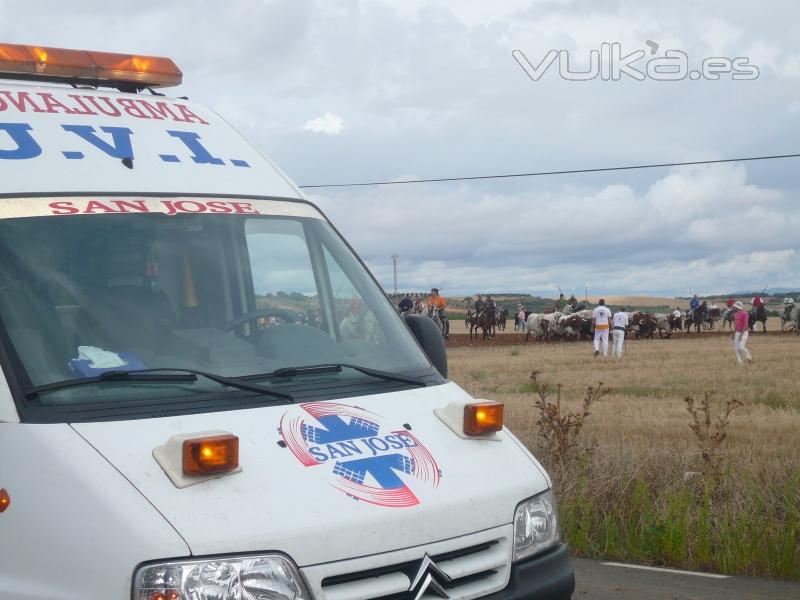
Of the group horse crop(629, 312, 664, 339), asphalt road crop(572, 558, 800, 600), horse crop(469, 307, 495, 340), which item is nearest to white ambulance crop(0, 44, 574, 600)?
asphalt road crop(572, 558, 800, 600)

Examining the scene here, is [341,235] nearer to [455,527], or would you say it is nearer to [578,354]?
[455,527]

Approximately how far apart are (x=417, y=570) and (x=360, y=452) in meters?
0.45

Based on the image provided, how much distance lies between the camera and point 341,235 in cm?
552

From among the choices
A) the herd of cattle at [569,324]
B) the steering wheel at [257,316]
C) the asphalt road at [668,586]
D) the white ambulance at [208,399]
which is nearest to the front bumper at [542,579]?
the white ambulance at [208,399]

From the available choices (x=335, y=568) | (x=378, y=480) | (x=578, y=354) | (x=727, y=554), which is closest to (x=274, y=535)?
(x=335, y=568)

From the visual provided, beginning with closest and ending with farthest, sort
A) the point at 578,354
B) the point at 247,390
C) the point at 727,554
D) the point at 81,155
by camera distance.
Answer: the point at 247,390
the point at 81,155
the point at 727,554
the point at 578,354

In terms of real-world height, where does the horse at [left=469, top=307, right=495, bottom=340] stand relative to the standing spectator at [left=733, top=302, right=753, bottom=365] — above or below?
above

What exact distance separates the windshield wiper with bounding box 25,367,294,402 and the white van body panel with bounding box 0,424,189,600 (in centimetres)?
23

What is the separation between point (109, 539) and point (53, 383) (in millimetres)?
738

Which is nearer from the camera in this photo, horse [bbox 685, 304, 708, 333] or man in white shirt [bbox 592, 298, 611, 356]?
man in white shirt [bbox 592, 298, 611, 356]

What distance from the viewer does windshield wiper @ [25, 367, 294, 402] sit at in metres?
3.90

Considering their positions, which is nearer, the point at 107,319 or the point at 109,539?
the point at 109,539

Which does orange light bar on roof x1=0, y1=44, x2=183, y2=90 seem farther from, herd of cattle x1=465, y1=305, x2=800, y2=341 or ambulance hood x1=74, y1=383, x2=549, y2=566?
herd of cattle x1=465, y1=305, x2=800, y2=341

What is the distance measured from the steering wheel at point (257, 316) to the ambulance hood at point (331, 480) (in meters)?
0.70
